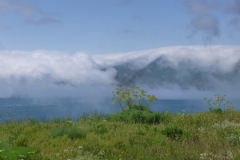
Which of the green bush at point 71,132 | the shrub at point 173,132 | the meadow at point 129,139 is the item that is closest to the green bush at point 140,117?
the meadow at point 129,139

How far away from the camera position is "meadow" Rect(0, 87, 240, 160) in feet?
37.4

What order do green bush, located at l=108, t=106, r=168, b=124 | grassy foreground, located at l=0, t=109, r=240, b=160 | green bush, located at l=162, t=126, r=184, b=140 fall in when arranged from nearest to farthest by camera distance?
grassy foreground, located at l=0, t=109, r=240, b=160 < green bush, located at l=162, t=126, r=184, b=140 < green bush, located at l=108, t=106, r=168, b=124

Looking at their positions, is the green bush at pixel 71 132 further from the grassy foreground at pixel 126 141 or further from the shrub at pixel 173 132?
the shrub at pixel 173 132

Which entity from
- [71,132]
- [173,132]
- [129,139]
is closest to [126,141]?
[129,139]

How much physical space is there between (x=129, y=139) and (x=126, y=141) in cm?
33

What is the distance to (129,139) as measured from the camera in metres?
13.3

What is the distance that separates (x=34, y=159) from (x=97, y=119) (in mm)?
7759

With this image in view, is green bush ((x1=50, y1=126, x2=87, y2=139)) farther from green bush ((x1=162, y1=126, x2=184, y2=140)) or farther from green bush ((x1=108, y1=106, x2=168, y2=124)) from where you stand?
green bush ((x1=108, y1=106, x2=168, y2=124))

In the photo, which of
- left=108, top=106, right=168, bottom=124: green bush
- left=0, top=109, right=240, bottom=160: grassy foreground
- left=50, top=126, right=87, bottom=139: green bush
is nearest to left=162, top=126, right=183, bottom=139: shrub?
left=0, top=109, right=240, bottom=160: grassy foreground

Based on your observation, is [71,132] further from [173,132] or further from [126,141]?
[173,132]

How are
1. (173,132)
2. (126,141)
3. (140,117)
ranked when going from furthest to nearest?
1. (140,117)
2. (173,132)
3. (126,141)

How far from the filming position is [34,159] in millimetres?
11406

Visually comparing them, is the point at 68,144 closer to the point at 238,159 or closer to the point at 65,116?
the point at 238,159

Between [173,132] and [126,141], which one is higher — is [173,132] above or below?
above
